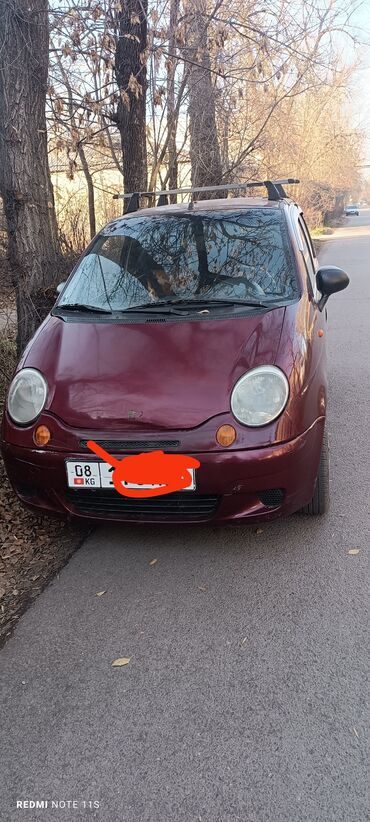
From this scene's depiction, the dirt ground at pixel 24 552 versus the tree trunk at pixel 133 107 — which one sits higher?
the tree trunk at pixel 133 107

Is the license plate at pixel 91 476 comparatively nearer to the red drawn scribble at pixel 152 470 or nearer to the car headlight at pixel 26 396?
the red drawn scribble at pixel 152 470

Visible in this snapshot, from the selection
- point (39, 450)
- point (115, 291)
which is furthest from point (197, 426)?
point (115, 291)

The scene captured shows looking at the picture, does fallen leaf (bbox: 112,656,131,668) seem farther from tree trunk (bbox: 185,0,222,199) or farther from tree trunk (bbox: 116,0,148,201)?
tree trunk (bbox: 185,0,222,199)

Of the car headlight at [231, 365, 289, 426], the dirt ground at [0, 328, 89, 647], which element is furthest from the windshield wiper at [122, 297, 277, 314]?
the dirt ground at [0, 328, 89, 647]

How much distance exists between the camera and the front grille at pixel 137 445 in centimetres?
294

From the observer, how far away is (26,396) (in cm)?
328

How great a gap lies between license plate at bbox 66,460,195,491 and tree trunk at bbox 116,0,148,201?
16.9 ft

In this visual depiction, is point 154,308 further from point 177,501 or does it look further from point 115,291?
point 177,501

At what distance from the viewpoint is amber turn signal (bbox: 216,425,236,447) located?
2.90 meters

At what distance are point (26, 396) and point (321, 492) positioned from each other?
1706 millimetres

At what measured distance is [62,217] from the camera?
37.8ft

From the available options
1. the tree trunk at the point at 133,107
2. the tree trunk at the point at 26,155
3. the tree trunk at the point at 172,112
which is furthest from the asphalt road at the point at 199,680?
the tree trunk at the point at 172,112

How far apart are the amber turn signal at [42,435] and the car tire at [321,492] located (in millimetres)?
1457

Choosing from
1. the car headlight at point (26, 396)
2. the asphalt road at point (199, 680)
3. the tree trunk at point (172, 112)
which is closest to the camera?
the asphalt road at point (199, 680)
